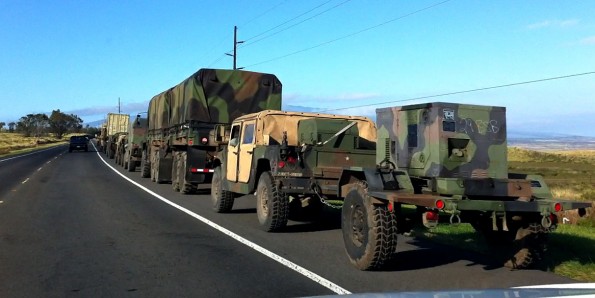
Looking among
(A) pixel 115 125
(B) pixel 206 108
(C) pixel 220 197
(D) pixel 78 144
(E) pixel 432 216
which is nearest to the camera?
(E) pixel 432 216

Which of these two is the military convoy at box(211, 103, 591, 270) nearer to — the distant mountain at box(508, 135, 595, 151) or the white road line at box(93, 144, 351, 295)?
the white road line at box(93, 144, 351, 295)

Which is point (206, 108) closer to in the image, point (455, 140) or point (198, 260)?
point (198, 260)

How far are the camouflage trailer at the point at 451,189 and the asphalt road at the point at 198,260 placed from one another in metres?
0.42

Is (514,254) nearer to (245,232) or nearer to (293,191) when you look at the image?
(293,191)

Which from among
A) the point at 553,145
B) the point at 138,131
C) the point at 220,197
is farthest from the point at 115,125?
the point at 553,145

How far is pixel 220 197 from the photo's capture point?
12.6 meters

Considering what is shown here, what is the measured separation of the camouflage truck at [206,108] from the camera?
17000 millimetres

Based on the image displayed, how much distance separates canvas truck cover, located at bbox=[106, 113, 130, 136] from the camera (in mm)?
46969

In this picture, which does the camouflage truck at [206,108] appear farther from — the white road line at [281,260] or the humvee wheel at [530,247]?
the humvee wheel at [530,247]

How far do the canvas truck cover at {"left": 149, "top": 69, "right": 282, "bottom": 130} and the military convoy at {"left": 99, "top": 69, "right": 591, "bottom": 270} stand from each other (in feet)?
14.9

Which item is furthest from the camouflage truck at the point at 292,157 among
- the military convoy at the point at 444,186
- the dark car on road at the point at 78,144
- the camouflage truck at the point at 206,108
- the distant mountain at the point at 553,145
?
the distant mountain at the point at 553,145

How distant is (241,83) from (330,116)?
24.0ft

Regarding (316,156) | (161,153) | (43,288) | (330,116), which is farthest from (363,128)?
(161,153)

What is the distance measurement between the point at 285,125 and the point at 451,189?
5.15 metres
